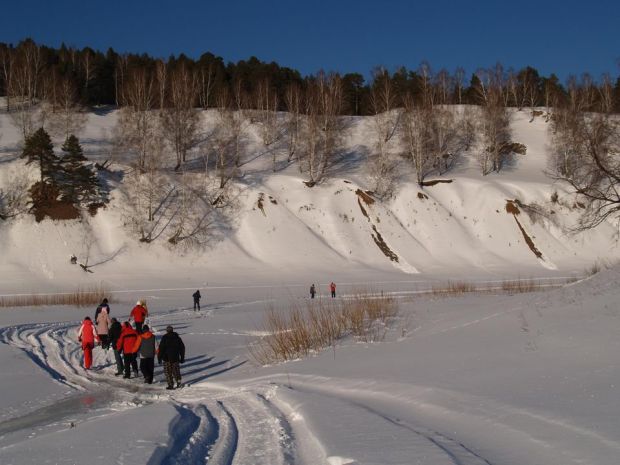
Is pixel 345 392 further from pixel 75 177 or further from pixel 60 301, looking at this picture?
pixel 75 177

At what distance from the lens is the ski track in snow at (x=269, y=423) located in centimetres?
534

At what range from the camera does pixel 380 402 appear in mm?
7711

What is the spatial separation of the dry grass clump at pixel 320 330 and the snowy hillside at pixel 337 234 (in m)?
26.9

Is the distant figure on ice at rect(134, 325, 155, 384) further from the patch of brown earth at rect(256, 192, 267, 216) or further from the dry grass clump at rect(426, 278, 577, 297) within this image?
the patch of brown earth at rect(256, 192, 267, 216)

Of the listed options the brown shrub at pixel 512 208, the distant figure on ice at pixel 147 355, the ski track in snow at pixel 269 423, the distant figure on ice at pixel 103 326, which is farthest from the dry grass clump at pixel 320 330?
the brown shrub at pixel 512 208

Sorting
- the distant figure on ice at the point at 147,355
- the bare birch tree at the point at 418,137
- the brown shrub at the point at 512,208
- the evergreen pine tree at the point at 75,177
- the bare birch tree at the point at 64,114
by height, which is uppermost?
the bare birch tree at the point at 64,114

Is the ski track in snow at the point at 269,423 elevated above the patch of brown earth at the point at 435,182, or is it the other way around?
the patch of brown earth at the point at 435,182

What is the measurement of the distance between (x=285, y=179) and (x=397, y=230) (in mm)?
12892

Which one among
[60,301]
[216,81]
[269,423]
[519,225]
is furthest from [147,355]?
[216,81]

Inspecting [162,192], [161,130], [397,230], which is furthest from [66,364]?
[161,130]

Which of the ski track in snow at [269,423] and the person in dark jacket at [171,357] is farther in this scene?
the person in dark jacket at [171,357]

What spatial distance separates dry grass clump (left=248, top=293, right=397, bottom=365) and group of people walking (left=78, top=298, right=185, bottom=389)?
2153 millimetres

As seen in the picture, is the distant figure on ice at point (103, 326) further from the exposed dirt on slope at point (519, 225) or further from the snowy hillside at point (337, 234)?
the exposed dirt on slope at point (519, 225)

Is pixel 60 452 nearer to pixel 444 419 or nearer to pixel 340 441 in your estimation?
pixel 340 441
